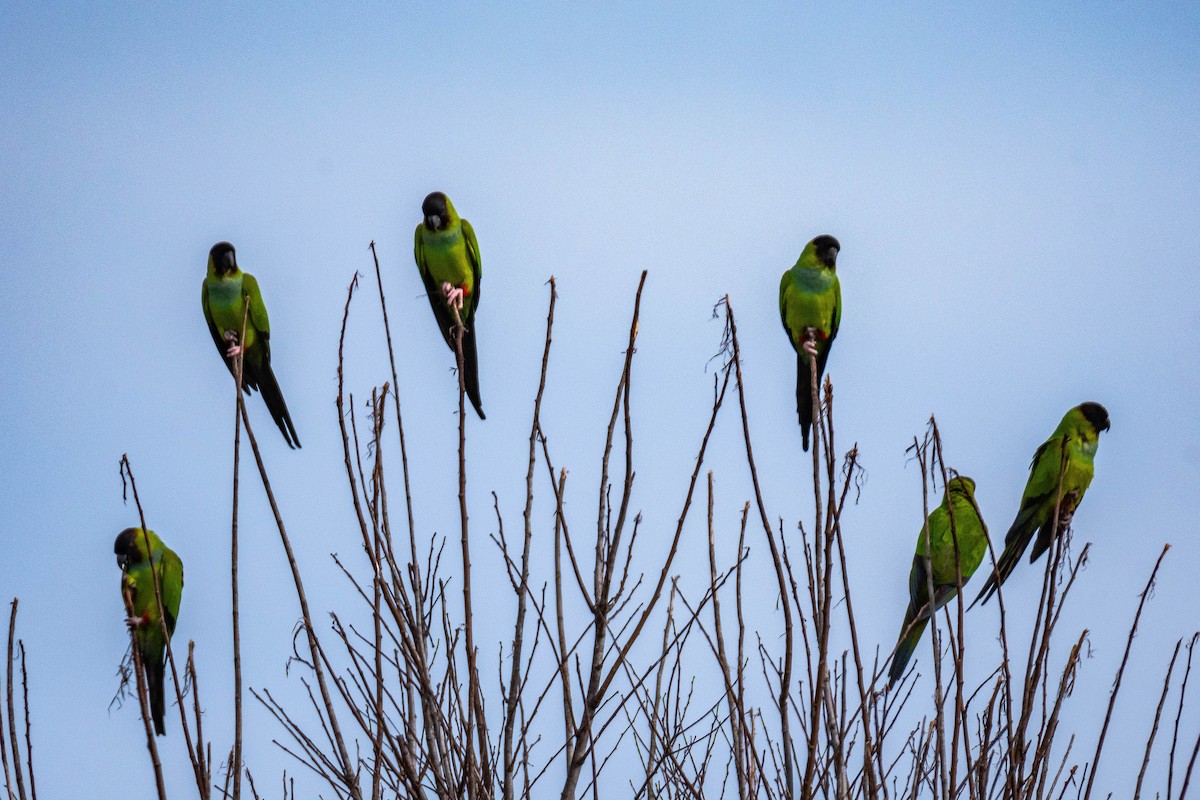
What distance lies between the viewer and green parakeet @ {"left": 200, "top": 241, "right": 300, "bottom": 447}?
6.37 metres

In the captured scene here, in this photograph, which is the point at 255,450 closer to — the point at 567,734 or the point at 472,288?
the point at 567,734

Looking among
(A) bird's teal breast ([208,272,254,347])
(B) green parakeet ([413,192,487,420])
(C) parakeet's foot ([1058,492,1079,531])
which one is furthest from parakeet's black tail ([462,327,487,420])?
(C) parakeet's foot ([1058,492,1079,531])

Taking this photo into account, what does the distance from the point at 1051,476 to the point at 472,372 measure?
2.94m

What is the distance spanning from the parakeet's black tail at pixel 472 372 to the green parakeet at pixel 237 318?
106cm

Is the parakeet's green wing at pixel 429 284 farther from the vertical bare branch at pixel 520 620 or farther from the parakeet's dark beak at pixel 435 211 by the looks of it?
the vertical bare branch at pixel 520 620

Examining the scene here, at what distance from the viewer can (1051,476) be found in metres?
5.41

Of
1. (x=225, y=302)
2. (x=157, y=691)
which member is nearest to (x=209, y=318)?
(x=225, y=302)

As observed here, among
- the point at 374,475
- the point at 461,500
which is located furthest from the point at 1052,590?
the point at 374,475

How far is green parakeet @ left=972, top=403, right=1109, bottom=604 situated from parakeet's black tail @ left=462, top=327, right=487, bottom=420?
257cm

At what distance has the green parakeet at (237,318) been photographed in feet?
20.9

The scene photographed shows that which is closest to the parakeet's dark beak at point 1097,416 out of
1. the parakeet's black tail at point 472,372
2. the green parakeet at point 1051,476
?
the green parakeet at point 1051,476

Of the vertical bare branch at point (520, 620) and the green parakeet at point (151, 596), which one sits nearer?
the vertical bare branch at point (520, 620)

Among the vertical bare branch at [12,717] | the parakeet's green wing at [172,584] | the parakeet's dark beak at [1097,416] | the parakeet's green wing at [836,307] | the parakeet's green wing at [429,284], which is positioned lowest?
the vertical bare branch at [12,717]

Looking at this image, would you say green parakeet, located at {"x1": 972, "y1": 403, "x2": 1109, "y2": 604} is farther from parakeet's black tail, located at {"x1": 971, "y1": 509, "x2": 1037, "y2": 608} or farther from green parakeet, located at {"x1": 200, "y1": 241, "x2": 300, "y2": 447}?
green parakeet, located at {"x1": 200, "y1": 241, "x2": 300, "y2": 447}
